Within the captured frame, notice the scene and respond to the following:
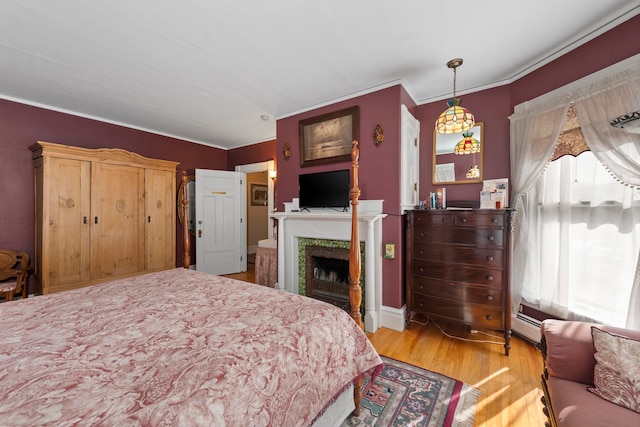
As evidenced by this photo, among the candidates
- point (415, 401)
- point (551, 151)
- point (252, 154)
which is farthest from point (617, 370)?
point (252, 154)

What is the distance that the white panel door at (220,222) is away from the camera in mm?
4719

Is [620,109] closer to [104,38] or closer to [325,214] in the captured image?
[325,214]

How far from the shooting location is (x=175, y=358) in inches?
37.9

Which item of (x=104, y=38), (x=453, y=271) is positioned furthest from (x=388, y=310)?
(x=104, y=38)

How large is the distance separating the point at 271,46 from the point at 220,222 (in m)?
3.52

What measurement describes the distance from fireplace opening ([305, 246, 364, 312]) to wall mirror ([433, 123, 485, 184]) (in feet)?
4.71

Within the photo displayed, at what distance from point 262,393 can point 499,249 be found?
226 centimetres

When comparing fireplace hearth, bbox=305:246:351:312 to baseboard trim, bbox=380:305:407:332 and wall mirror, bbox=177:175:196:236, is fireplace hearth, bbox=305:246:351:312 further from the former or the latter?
wall mirror, bbox=177:175:196:236

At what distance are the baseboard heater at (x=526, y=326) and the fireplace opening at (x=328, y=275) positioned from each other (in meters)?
1.66

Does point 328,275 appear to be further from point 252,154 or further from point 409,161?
point 252,154

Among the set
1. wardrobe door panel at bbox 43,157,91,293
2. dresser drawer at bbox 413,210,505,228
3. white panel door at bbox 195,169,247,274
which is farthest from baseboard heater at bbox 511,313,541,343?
wardrobe door panel at bbox 43,157,91,293

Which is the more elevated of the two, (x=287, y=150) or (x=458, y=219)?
(x=287, y=150)

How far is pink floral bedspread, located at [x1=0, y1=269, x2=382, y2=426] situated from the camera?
0.74m

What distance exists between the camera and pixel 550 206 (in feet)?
7.50
